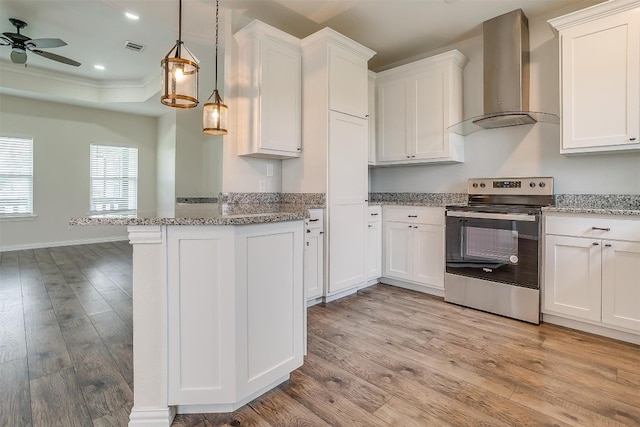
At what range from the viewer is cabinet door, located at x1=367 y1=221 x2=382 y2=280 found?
3598 millimetres

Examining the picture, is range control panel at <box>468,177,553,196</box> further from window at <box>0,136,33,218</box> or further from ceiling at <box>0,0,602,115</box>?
window at <box>0,136,33,218</box>

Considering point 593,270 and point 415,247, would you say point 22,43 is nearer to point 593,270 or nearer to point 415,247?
point 415,247

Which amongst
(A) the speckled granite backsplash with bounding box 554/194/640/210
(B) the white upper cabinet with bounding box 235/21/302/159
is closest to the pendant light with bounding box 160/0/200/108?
(B) the white upper cabinet with bounding box 235/21/302/159

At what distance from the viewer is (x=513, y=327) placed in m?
2.61

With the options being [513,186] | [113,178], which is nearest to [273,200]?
[513,186]

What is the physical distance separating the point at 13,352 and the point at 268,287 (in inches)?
75.4

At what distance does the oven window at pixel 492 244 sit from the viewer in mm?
2766

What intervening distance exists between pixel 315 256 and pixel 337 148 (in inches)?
42.3

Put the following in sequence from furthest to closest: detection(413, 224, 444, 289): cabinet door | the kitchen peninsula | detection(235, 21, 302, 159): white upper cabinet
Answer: detection(413, 224, 444, 289): cabinet door, detection(235, 21, 302, 159): white upper cabinet, the kitchen peninsula

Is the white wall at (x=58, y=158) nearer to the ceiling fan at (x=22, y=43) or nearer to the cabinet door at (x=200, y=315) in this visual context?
the ceiling fan at (x=22, y=43)

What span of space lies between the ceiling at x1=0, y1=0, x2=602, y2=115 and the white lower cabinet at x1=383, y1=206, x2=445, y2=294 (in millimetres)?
1935

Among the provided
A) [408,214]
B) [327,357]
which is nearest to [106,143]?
[408,214]

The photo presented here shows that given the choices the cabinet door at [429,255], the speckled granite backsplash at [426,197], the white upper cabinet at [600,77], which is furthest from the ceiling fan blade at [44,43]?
the white upper cabinet at [600,77]

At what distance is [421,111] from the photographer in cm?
362
